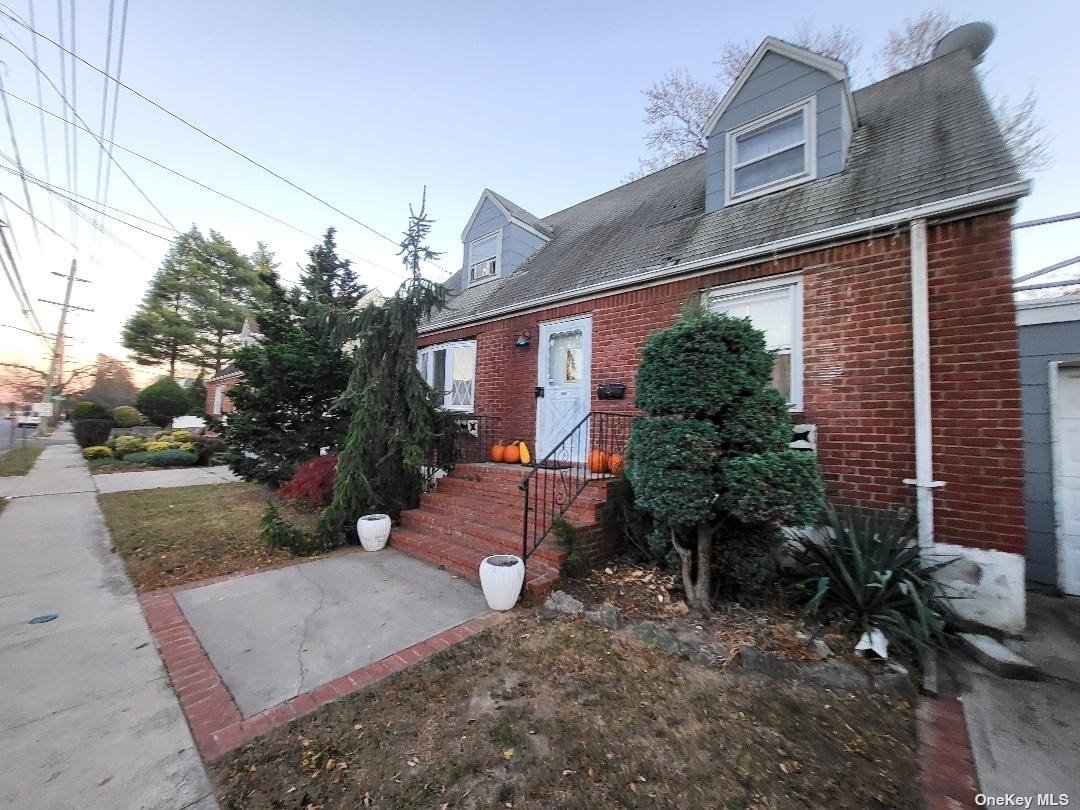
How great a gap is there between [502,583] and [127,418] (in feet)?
89.0

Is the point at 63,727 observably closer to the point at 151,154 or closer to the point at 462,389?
the point at 462,389

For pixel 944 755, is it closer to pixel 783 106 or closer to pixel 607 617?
pixel 607 617

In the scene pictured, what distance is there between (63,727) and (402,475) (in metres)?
4.04

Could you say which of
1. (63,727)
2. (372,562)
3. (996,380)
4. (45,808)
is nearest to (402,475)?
(372,562)

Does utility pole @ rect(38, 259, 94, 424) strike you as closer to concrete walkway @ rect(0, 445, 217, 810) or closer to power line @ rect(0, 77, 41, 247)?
power line @ rect(0, 77, 41, 247)

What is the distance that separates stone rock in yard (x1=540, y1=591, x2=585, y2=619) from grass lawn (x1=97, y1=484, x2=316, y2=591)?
3400 millimetres

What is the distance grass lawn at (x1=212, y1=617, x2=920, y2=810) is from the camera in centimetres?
195

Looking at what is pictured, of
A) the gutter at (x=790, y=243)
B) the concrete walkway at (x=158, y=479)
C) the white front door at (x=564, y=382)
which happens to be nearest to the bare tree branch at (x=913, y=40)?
the gutter at (x=790, y=243)

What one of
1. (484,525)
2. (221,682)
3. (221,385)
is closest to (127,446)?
(221,385)

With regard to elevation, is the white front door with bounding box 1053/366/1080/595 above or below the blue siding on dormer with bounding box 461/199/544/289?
below

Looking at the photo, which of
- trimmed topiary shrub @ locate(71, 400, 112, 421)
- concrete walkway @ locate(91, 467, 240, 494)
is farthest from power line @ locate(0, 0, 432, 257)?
trimmed topiary shrub @ locate(71, 400, 112, 421)

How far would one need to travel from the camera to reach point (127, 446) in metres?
14.4

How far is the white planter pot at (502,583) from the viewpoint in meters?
3.73

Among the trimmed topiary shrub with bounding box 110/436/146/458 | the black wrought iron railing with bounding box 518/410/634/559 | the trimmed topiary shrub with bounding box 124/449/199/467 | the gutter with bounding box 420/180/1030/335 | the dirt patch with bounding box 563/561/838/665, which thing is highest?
the gutter with bounding box 420/180/1030/335
